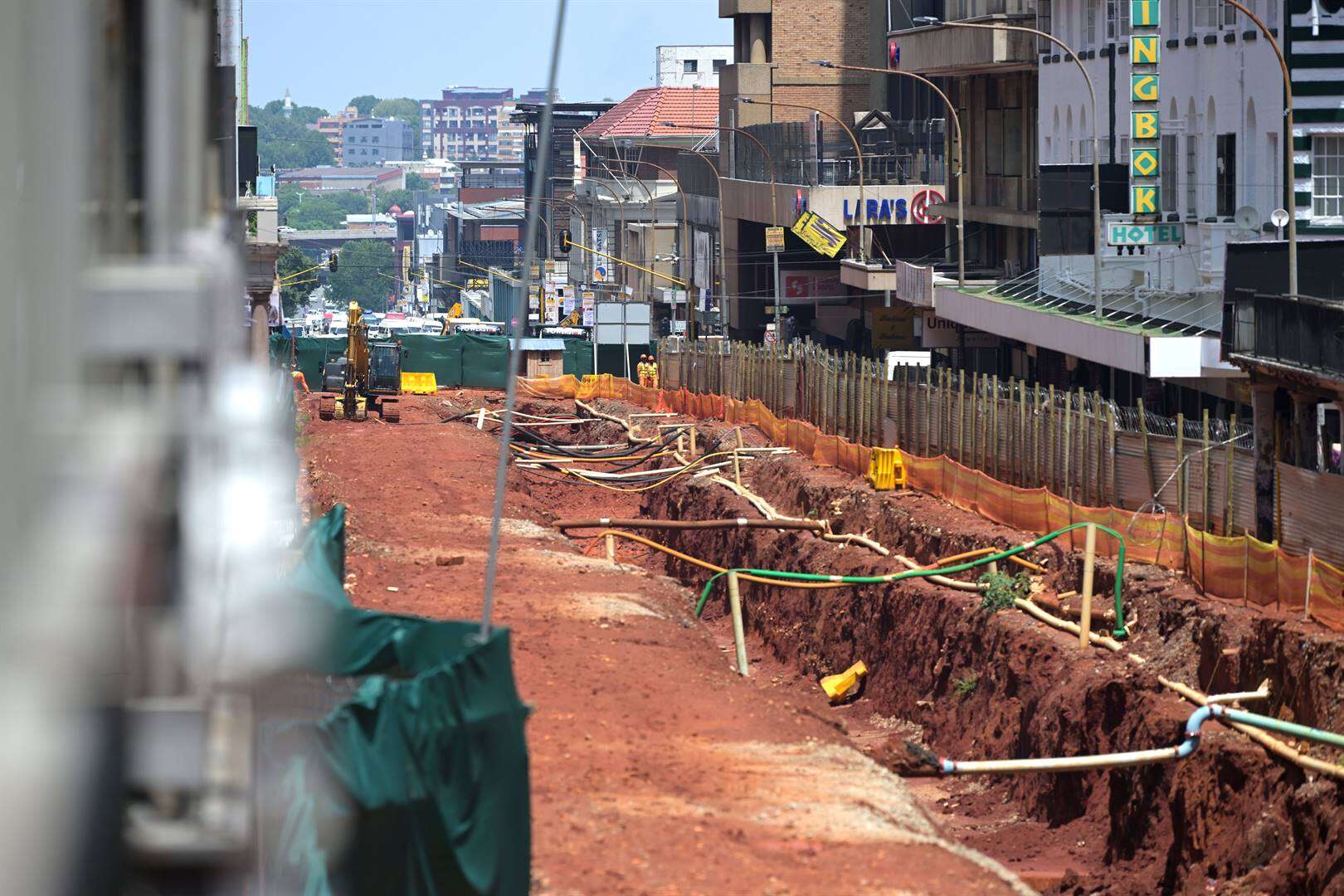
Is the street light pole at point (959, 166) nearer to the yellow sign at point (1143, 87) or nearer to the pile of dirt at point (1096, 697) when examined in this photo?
the yellow sign at point (1143, 87)

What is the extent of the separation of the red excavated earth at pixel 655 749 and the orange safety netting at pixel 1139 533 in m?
4.72

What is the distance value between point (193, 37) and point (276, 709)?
7064 mm

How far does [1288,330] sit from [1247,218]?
1187 cm

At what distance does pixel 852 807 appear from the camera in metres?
16.5

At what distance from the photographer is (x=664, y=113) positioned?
385ft

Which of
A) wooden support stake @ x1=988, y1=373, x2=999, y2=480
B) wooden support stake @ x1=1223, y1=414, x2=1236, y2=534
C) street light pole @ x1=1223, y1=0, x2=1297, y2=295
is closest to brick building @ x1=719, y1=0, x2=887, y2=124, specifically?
street light pole @ x1=1223, y1=0, x2=1297, y2=295

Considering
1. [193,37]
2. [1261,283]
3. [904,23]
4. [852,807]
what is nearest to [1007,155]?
[904,23]

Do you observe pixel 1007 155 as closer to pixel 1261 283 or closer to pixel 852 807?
pixel 1261 283

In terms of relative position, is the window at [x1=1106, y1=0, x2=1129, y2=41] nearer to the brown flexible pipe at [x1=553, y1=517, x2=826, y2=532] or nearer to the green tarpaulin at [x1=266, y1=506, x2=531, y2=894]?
the brown flexible pipe at [x1=553, y1=517, x2=826, y2=532]

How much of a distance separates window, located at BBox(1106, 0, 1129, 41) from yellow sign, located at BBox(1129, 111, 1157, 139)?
6.88 meters

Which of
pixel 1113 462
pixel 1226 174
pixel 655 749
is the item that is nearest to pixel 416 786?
pixel 655 749

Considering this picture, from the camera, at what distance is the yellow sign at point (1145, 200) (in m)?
39.7

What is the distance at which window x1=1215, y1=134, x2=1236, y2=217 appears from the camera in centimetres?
3931

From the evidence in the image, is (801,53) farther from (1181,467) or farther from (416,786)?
(416,786)
